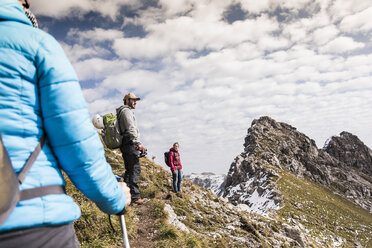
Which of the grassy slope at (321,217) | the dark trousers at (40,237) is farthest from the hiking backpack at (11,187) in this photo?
the grassy slope at (321,217)

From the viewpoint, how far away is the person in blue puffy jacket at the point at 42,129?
1444 millimetres

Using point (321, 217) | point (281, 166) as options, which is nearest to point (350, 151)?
point (281, 166)

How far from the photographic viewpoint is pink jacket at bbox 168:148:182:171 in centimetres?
1361

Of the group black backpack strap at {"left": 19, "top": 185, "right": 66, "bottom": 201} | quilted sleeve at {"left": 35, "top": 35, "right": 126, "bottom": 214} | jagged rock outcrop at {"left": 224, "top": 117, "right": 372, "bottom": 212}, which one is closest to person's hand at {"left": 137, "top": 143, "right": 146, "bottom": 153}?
quilted sleeve at {"left": 35, "top": 35, "right": 126, "bottom": 214}

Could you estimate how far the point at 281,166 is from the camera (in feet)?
296

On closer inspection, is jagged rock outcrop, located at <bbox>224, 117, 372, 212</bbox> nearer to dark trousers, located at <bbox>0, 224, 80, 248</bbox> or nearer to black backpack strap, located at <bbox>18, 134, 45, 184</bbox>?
dark trousers, located at <bbox>0, 224, 80, 248</bbox>

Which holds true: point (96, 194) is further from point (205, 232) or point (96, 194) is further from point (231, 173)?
point (231, 173)

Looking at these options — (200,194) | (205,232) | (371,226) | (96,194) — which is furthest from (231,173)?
(96,194)

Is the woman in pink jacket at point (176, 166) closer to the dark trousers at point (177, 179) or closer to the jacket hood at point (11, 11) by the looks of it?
the dark trousers at point (177, 179)

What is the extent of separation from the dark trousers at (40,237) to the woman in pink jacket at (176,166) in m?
11.8

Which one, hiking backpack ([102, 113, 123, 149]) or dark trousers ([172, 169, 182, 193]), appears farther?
dark trousers ([172, 169, 182, 193])

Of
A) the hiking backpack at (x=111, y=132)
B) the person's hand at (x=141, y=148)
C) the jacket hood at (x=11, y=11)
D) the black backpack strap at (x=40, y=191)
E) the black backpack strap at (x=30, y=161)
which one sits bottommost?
the person's hand at (x=141, y=148)

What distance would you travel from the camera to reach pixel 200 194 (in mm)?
15766

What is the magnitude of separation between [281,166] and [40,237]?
3825 inches
